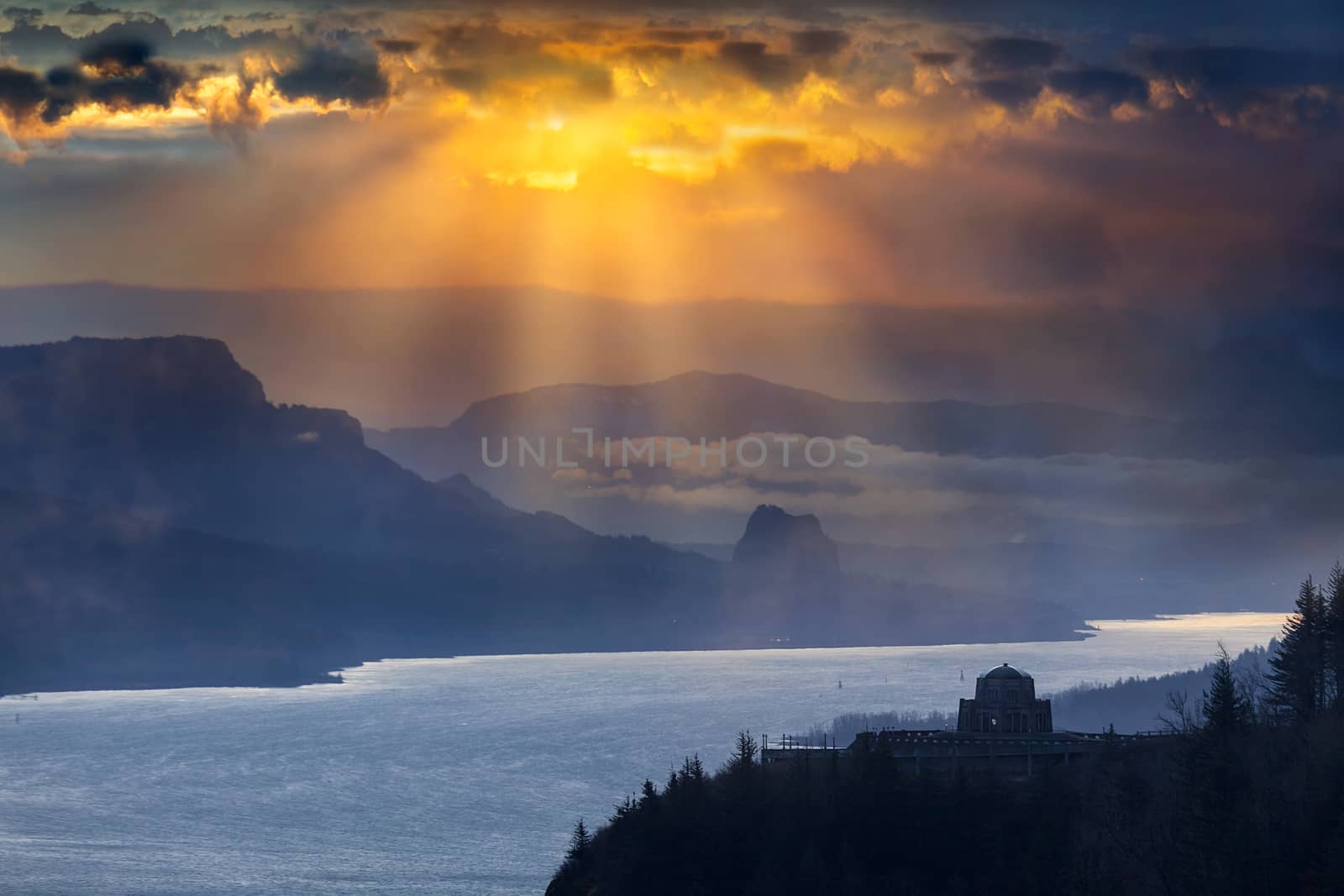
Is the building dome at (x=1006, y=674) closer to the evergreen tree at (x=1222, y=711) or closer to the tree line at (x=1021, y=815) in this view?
the tree line at (x=1021, y=815)

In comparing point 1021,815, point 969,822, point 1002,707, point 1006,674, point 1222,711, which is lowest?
point 969,822

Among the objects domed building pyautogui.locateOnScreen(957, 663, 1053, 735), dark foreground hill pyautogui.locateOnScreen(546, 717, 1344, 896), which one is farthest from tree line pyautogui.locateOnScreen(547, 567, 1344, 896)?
domed building pyautogui.locateOnScreen(957, 663, 1053, 735)

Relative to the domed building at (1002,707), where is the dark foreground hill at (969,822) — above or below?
below

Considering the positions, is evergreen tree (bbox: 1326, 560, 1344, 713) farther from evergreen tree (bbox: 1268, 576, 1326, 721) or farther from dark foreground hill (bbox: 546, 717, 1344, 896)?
dark foreground hill (bbox: 546, 717, 1344, 896)

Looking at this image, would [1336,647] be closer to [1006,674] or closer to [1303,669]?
[1303,669]

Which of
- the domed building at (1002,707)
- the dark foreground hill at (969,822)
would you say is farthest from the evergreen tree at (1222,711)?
the domed building at (1002,707)

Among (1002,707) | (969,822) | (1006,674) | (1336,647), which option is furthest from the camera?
(1006,674)

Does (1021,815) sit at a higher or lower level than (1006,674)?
lower

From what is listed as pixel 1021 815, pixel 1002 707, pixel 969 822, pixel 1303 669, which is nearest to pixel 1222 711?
pixel 1021 815
